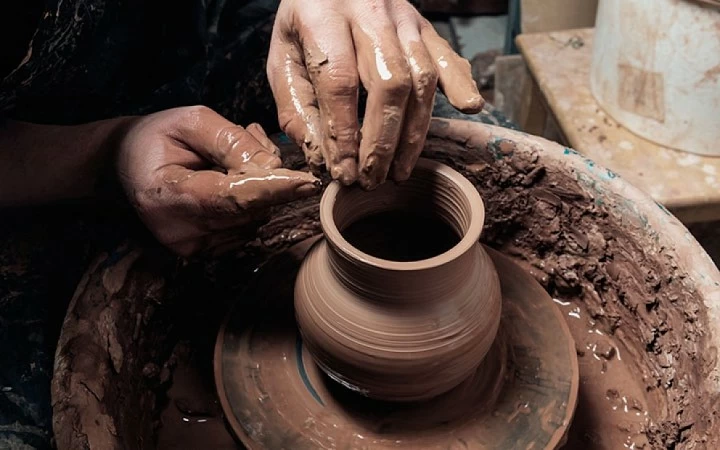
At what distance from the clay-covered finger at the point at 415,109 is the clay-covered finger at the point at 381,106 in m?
0.02

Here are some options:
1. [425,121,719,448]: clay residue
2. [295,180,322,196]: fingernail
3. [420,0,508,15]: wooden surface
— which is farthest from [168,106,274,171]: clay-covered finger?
[420,0,508,15]: wooden surface

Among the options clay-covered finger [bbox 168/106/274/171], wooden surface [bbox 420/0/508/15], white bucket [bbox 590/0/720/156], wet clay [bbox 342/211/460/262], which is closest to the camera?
clay-covered finger [bbox 168/106/274/171]

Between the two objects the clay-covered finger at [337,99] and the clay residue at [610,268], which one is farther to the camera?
the clay residue at [610,268]

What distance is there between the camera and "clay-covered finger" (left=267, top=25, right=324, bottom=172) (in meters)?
1.14

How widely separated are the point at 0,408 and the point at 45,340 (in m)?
0.14

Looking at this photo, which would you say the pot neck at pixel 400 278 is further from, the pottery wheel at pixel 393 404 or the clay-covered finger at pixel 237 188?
the pottery wheel at pixel 393 404

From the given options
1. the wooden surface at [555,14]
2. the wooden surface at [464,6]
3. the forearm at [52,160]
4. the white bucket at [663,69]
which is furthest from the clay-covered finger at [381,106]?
the wooden surface at [464,6]

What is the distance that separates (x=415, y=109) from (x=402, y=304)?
303mm

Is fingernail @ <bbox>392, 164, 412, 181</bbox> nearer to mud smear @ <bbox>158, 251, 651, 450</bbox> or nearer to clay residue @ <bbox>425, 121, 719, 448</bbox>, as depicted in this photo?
mud smear @ <bbox>158, 251, 651, 450</bbox>

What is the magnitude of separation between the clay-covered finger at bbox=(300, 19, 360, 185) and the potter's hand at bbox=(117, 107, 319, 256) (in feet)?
0.18

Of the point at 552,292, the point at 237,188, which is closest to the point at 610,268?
the point at 552,292

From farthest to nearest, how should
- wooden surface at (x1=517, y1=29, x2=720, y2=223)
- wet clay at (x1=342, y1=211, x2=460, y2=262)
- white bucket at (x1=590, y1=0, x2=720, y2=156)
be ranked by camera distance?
wooden surface at (x1=517, y1=29, x2=720, y2=223)
white bucket at (x1=590, y1=0, x2=720, y2=156)
wet clay at (x1=342, y1=211, x2=460, y2=262)

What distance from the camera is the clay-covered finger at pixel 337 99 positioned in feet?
3.53

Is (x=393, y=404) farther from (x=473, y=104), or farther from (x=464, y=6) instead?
(x=464, y=6)
